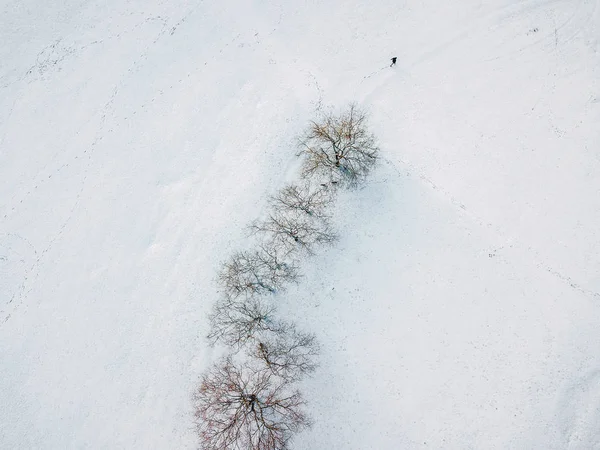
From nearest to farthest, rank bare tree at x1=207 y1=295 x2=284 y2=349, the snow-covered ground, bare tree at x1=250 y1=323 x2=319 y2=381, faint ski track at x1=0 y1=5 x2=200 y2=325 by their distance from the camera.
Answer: the snow-covered ground, bare tree at x1=250 y1=323 x2=319 y2=381, bare tree at x1=207 y1=295 x2=284 y2=349, faint ski track at x1=0 y1=5 x2=200 y2=325

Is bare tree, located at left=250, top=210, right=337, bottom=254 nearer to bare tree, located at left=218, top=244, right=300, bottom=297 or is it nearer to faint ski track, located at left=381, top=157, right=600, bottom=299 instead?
bare tree, located at left=218, top=244, right=300, bottom=297

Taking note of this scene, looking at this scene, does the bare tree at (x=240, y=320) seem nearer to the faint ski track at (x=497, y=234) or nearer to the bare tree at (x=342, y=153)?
the bare tree at (x=342, y=153)

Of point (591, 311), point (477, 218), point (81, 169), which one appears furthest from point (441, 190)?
point (81, 169)

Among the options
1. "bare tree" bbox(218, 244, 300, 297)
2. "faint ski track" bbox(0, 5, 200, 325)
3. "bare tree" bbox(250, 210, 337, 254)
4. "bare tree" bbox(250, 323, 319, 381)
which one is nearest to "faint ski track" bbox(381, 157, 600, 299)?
"bare tree" bbox(250, 210, 337, 254)

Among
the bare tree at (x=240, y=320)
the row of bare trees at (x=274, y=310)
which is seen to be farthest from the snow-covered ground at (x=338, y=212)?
the row of bare trees at (x=274, y=310)

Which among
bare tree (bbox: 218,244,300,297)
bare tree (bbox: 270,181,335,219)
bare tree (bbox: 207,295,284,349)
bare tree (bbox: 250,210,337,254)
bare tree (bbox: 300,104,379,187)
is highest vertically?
bare tree (bbox: 300,104,379,187)

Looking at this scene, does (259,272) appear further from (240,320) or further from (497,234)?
(497,234)

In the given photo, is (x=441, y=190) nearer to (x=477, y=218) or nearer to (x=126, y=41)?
(x=477, y=218)
